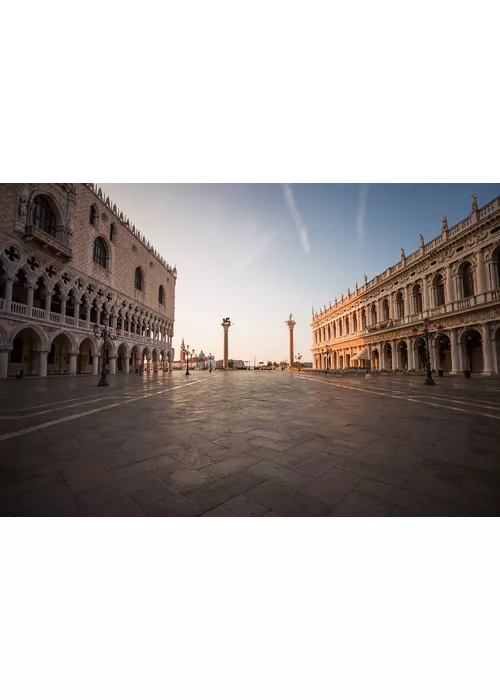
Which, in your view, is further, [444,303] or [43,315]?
[444,303]

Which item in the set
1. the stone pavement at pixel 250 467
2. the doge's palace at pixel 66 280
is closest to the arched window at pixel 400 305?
the stone pavement at pixel 250 467

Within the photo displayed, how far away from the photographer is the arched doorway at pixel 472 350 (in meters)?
20.5

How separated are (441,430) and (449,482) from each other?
2.20m

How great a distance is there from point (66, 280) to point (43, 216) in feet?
16.6

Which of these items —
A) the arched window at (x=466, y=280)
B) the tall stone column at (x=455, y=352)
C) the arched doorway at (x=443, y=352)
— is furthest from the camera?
the arched doorway at (x=443, y=352)

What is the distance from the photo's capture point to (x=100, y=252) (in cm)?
2805

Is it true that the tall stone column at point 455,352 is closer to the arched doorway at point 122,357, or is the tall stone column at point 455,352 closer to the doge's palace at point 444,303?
the doge's palace at point 444,303

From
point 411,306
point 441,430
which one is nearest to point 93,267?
point 441,430

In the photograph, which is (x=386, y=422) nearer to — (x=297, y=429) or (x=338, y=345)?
(x=297, y=429)

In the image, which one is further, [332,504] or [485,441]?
[485,441]

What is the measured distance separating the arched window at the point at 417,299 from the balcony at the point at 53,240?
104 ft

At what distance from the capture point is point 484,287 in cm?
1873

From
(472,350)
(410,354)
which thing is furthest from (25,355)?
(472,350)

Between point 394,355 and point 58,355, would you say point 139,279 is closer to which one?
point 58,355
